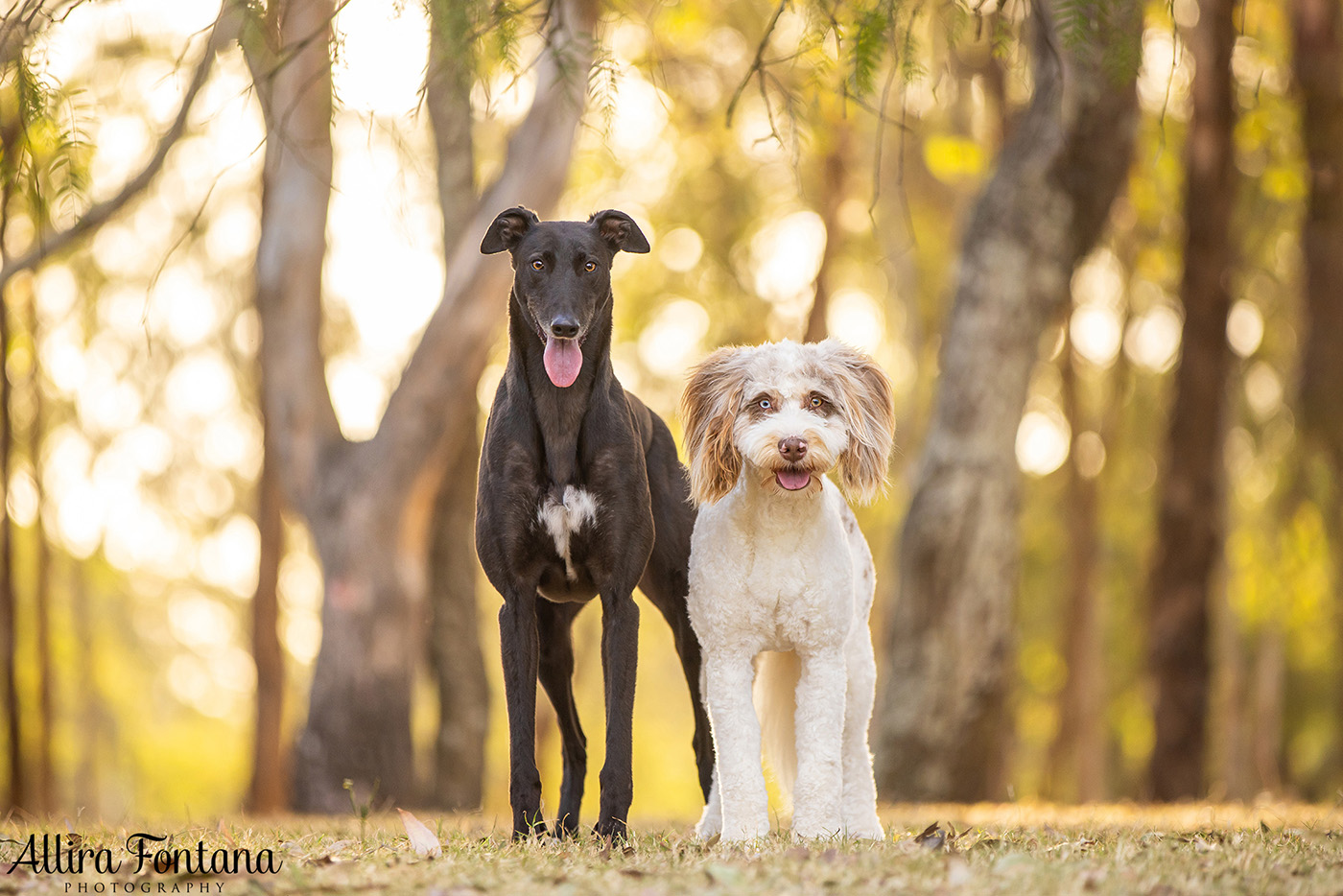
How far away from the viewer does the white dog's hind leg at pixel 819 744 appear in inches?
187

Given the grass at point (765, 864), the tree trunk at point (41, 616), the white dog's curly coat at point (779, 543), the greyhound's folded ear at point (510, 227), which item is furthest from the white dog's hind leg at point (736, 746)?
the tree trunk at point (41, 616)

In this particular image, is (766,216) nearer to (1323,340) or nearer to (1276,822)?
(1323,340)

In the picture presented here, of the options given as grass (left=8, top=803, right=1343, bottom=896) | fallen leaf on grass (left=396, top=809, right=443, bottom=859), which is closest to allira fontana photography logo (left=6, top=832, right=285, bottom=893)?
grass (left=8, top=803, right=1343, bottom=896)

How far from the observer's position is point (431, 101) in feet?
36.9

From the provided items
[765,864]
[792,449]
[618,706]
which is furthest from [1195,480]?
[765,864]

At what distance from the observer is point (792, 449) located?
4.57m

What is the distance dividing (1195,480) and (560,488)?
27.3ft

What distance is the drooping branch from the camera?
17.0 ft

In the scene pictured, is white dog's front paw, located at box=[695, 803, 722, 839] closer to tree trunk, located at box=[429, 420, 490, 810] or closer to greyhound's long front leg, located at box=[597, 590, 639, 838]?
greyhound's long front leg, located at box=[597, 590, 639, 838]

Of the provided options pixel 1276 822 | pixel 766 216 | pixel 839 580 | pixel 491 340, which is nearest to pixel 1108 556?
pixel 766 216

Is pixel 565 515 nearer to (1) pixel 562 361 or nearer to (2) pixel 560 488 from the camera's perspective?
(2) pixel 560 488

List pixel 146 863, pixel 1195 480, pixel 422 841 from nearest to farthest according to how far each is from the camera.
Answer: pixel 146 863 < pixel 422 841 < pixel 1195 480

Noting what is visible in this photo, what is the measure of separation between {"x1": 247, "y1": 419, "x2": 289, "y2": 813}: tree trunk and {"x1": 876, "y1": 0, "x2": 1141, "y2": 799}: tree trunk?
658 centimetres

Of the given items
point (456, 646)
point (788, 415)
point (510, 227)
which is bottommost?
point (456, 646)
